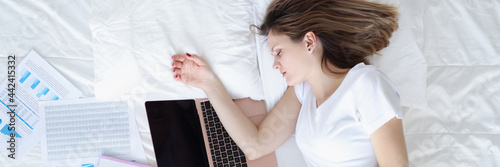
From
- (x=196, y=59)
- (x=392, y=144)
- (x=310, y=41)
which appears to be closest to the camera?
(x=392, y=144)

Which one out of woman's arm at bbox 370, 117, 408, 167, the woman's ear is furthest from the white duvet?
woman's arm at bbox 370, 117, 408, 167

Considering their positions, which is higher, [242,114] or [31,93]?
[31,93]

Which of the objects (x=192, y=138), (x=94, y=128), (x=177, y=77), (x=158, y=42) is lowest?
(x=192, y=138)

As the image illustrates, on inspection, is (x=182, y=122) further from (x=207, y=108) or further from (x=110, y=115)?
(x=110, y=115)

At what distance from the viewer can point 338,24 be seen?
1.05 meters

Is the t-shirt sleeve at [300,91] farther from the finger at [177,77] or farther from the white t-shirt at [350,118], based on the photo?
the finger at [177,77]

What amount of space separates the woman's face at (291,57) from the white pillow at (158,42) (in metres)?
0.19

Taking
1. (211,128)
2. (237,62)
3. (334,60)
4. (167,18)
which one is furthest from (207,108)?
(334,60)

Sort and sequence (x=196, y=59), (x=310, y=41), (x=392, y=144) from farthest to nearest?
(x=196, y=59) → (x=310, y=41) → (x=392, y=144)

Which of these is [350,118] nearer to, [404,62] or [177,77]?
[404,62]

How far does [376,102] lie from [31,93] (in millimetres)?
1251

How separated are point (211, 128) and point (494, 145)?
3.49 feet

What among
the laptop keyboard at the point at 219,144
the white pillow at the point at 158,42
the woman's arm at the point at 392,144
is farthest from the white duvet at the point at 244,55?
the woman's arm at the point at 392,144

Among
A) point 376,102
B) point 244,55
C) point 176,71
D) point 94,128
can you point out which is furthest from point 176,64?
point 376,102
